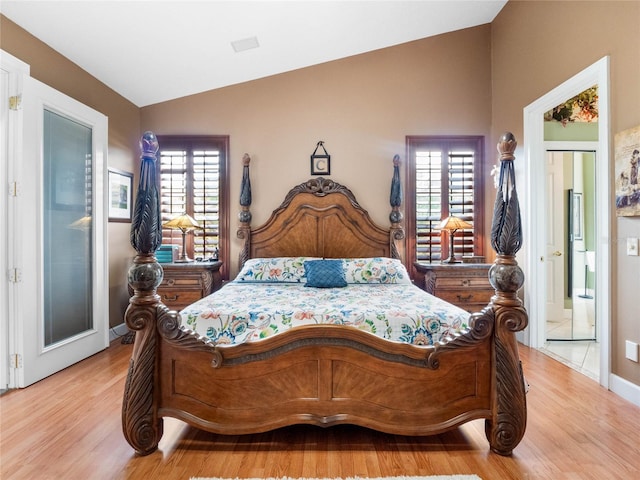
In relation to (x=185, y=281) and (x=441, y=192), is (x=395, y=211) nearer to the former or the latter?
(x=441, y=192)

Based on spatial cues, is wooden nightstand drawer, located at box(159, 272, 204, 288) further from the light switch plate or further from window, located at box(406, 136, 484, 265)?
the light switch plate

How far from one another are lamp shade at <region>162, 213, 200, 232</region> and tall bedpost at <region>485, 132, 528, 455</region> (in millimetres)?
3148

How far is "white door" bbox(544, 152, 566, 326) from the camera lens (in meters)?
4.28

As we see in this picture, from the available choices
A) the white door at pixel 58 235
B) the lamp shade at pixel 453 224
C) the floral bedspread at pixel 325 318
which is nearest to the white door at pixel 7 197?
the white door at pixel 58 235

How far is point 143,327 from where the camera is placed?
1802mm

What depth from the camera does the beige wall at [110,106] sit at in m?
2.73

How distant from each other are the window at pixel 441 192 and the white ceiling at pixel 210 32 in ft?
4.31

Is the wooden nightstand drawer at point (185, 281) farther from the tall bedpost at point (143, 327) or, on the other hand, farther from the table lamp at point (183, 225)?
the tall bedpost at point (143, 327)

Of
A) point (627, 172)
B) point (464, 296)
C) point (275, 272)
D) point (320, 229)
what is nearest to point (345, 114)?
point (320, 229)

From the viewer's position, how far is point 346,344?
1.84 meters

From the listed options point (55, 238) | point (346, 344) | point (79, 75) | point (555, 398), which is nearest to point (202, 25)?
point (79, 75)

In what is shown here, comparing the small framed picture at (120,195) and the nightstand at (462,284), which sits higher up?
the small framed picture at (120,195)

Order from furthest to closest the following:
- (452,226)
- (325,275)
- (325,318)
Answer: (452,226) < (325,275) < (325,318)

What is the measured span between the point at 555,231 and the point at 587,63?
2.13m
